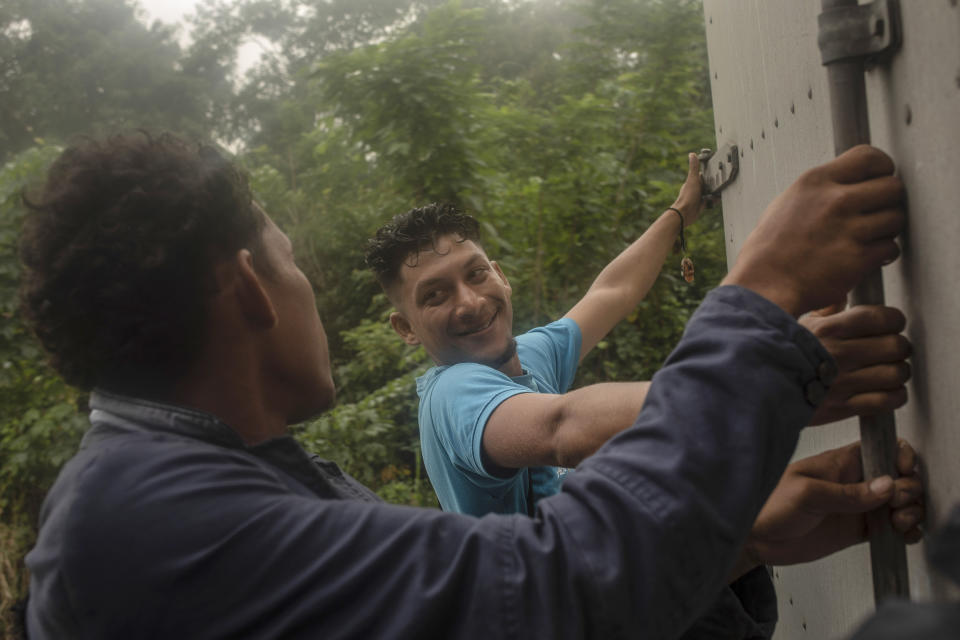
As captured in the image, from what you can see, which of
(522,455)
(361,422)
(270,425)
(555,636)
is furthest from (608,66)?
(555,636)

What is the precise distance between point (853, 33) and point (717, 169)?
118 centimetres

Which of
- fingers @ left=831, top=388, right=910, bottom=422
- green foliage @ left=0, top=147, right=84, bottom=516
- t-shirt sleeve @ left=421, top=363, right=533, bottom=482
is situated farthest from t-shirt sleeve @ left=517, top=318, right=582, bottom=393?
green foliage @ left=0, top=147, right=84, bottom=516

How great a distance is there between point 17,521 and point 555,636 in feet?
19.2

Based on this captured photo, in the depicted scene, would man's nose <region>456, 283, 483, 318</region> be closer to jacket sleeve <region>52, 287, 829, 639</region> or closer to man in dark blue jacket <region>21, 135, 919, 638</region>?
man in dark blue jacket <region>21, 135, 919, 638</region>

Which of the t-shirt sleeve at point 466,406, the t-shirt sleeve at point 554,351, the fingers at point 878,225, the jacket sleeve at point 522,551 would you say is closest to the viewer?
the jacket sleeve at point 522,551

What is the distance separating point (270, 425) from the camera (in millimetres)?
1238

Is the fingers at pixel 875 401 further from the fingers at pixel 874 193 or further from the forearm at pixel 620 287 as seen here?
the forearm at pixel 620 287

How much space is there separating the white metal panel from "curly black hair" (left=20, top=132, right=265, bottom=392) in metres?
0.97

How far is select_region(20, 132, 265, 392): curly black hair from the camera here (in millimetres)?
1038

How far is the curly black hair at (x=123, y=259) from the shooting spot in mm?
1038

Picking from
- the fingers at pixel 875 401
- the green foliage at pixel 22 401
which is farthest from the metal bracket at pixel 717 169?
the green foliage at pixel 22 401

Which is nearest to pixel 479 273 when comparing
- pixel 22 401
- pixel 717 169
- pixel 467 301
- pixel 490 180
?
pixel 467 301

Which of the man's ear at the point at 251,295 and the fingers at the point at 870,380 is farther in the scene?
the man's ear at the point at 251,295

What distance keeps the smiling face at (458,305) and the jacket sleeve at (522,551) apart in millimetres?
1306
